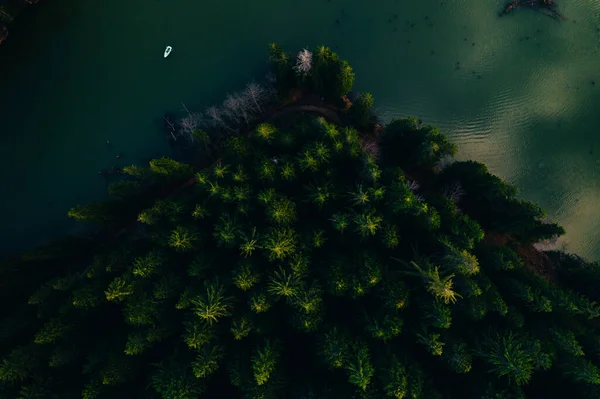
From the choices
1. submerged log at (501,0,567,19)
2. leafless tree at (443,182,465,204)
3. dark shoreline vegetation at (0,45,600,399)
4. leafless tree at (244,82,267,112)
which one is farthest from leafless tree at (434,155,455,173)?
leafless tree at (244,82,267,112)

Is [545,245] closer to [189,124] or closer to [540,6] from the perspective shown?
[540,6]

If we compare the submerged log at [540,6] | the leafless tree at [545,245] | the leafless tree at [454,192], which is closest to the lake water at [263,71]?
the submerged log at [540,6]

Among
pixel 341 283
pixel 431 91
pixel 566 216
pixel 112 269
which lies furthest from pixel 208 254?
pixel 566 216

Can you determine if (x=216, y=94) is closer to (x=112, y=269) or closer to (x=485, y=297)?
(x=112, y=269)

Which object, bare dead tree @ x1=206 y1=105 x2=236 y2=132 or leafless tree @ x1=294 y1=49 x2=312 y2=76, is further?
bare dead tree @ x1=206 y1=105 x2=236 y2=132

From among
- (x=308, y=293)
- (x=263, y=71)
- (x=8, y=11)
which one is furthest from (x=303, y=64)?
(x=8, y=11)

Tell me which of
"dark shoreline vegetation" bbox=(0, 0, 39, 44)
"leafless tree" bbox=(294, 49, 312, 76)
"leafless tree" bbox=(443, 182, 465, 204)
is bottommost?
"leafless tree" bbox=(443, 182, 465, 204)

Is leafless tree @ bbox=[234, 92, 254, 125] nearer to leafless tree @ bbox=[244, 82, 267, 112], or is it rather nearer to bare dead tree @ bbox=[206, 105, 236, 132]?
leafless tree @ bbox=[244, 82, 267, 112]
